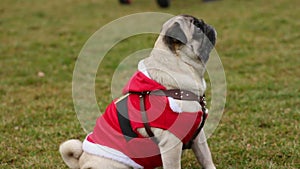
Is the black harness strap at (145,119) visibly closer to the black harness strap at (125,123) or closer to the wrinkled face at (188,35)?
the black harness strap at (125,123)

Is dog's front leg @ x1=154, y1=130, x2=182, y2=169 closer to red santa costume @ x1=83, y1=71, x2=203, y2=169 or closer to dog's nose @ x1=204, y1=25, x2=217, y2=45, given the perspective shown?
red santa costume @ x1=83, y1=71, x2=203, y2=169

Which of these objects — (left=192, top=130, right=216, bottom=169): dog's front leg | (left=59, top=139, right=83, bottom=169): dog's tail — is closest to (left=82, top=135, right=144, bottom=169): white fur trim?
(left=59, top=139, right=83, bottom=169): dog's tail

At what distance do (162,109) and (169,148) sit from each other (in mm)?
277

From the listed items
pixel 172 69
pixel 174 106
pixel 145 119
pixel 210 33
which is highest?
pixel 210 33

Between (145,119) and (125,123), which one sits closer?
(145,119)

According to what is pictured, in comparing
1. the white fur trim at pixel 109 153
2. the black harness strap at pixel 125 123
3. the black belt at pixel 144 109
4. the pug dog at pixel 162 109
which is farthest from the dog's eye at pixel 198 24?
the white fur trim at pixel 109 153

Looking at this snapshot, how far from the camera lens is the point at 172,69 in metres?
3.11

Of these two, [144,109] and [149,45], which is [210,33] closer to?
[144,109]

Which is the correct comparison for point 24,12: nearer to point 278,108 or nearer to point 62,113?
point 62,113

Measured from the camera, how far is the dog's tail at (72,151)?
3.40 m

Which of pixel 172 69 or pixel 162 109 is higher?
pixel 172 69

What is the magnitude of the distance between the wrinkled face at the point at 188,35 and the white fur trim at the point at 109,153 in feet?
2.80

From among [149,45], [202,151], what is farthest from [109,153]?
[149,45]

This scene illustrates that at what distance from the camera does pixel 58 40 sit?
857 cm
